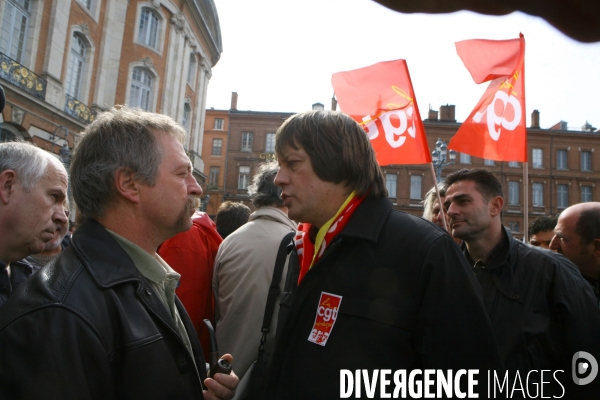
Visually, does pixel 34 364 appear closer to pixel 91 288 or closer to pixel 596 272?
pixel 91 288

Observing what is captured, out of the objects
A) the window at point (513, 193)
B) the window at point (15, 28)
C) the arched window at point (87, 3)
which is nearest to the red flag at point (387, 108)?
the window at point (15, 28)

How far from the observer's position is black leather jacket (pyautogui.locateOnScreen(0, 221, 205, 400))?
1192mm

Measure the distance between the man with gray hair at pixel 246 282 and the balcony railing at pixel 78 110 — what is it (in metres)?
17.8

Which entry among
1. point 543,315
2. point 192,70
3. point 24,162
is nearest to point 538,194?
point 192,70

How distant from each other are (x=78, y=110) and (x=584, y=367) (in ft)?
65.8

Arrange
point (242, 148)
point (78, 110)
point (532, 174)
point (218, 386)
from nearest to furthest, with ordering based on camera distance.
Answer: point (218, 386)
point (78, 110)
point (532, 174)
point (242, 148)

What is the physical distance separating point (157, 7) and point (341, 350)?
25.8 metres

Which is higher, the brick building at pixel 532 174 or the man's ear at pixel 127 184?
the brick building at pixel 532 174

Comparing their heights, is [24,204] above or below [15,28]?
below

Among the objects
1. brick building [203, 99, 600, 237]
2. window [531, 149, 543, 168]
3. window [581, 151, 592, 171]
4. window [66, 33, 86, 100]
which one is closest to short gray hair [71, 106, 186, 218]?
window [66, 33, 86, 100]

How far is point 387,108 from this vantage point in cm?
437

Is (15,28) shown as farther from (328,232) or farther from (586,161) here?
(586,161)

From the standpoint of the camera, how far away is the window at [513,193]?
3916 centimetres

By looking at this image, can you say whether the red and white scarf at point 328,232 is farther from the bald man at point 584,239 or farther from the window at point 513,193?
the window at point 513,193
